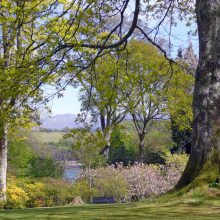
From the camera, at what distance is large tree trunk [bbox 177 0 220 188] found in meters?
7.46

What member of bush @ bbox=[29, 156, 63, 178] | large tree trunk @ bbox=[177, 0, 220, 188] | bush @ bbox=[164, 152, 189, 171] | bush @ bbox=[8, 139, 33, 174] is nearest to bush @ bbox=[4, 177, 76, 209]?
bush @ bbox=[29, 156, 63, 178]

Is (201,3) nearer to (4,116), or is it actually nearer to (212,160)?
(212,160)

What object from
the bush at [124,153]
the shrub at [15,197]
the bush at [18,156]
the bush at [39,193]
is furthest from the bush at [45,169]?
the bush at [124,153]

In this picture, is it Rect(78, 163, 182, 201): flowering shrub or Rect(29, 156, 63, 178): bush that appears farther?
Rect(29, 156, 63, 178): bush

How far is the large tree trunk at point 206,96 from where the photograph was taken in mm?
7465

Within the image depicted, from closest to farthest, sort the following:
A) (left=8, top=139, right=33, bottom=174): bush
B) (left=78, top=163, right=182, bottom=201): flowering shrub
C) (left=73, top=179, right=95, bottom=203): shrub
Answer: (left=73, top=179, right=95, bottom=203): shrub → (left=78, top=163, right=182, bottom=201): flowering shrub → (left=8, top=139, right=33, bottom=174): bush

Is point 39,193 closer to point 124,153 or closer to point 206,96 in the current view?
point 206,96

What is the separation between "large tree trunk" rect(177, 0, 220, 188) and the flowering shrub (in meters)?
14.6

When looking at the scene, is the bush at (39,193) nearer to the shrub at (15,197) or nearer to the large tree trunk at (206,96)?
the shrub at (15,197)

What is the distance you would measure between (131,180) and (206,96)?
17.3 m

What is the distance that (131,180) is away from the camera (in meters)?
24.4

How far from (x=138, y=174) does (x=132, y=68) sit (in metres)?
8.48

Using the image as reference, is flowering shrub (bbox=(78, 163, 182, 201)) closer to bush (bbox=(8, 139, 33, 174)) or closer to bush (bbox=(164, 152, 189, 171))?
bush (bbox=(164, 152, 189, 171))

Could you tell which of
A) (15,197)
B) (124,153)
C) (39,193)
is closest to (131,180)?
(39,193)
